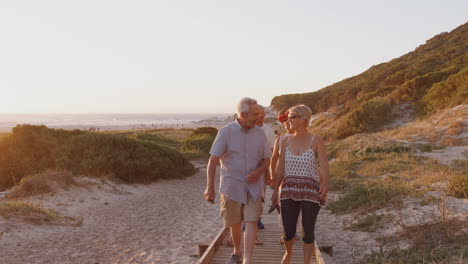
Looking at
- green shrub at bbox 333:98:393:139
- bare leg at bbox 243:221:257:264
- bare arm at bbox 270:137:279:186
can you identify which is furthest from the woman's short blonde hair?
green shrub at bbox 333:98:393:139

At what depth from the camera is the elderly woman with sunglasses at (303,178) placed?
3.93 m

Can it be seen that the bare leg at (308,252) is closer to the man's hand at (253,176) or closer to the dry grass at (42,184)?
the man's hand at (253,176)

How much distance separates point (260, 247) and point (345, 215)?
3.56 m

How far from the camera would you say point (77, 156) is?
1492 cm

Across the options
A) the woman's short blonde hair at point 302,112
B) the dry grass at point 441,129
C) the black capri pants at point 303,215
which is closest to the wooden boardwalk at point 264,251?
the black capri pants at point 303,215

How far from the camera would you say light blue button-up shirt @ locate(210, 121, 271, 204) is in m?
4.34

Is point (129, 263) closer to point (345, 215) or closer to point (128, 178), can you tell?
point (345, 215)

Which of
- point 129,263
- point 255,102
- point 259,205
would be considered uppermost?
point 255,102

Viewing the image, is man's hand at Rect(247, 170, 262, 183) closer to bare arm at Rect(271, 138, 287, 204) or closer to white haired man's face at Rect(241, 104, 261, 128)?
bare arm at Rect(271, 138, 287, 204)

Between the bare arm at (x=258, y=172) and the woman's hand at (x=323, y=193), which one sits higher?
the bare arm at (x=258, y=172)

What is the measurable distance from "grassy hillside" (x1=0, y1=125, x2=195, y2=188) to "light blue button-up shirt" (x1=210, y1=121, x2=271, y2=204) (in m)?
11.2

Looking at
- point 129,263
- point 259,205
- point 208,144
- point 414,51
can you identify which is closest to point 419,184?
point 259,205

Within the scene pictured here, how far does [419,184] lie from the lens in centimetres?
885

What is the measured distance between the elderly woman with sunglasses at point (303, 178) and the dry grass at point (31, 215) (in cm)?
663
